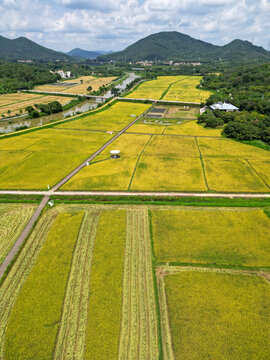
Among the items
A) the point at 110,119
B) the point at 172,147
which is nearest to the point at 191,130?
the point at 172,147

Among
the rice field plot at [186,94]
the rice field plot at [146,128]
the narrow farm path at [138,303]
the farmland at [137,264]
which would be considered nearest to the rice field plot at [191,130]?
the rice field plot at [146,128]

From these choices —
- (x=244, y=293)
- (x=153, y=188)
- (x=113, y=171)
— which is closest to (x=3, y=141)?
(x=113, y=171)

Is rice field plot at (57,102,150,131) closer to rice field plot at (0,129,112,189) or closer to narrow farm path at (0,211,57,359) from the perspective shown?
rice field plot at (0,129,112,189)

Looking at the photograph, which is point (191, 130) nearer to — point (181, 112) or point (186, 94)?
point (181, 112)

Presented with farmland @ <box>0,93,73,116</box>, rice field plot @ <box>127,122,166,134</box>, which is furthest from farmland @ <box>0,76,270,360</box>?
farmland @ <box>0,93,73,116</box>

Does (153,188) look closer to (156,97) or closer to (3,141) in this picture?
(3,141)
